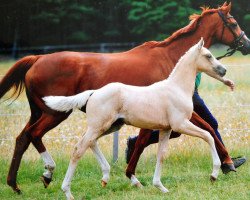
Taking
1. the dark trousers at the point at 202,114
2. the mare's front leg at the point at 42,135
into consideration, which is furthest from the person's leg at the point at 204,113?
the mare's front leg at the point at 42,135

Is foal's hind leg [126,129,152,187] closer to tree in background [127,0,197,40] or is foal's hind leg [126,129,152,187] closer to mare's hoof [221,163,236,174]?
mare's hoof [221,163,236,174]

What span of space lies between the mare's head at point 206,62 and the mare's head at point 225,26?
1390 millimetres

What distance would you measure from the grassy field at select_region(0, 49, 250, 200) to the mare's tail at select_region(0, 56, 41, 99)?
3.70 ft

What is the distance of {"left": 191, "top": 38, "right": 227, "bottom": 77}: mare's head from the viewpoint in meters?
6.16

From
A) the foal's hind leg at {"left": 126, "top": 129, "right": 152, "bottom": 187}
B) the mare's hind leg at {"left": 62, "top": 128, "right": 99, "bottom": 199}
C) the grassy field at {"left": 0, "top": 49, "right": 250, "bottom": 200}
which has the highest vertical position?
the mare's hind leg at {"left": 62, "top": 128, "right": 99, "bottom": 199}

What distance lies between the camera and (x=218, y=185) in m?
6.13

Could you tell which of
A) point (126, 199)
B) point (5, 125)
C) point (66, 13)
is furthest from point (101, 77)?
point (66, 13)

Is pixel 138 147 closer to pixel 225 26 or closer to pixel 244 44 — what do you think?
pixel 225 26

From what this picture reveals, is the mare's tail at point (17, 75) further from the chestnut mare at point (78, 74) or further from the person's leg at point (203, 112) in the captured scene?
the person's leg at point (203, 112)

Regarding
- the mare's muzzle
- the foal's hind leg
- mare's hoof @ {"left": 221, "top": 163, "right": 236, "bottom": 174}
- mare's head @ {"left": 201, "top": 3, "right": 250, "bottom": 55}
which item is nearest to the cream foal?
the foal's hind leg

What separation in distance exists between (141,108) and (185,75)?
0.62 m

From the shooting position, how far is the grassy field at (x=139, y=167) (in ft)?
19.9

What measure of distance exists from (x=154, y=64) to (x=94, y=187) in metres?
1.64

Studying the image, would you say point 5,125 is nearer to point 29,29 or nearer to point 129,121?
point 129,121
